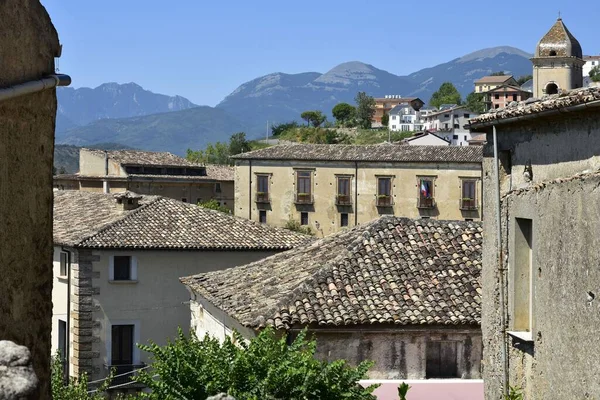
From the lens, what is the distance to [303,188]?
6650cm

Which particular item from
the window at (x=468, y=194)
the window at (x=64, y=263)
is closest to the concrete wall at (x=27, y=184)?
the window at (x=64, y=263)

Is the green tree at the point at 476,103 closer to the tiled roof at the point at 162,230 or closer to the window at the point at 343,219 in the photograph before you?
the window at the point at 343,219

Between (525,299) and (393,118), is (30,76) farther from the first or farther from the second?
(393,118)

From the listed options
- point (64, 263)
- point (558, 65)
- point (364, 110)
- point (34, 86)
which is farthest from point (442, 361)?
point (364, 110)

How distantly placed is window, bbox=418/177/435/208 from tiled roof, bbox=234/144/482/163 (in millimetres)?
1339

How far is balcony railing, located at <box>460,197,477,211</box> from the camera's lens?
63.1 meters

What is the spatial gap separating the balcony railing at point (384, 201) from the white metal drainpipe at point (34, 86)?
5982 centimetres

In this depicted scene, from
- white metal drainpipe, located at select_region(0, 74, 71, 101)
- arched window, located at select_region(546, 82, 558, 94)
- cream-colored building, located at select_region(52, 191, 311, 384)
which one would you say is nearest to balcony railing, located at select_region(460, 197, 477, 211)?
cream-colored building, located at select_region(52, 191, 311, 384)

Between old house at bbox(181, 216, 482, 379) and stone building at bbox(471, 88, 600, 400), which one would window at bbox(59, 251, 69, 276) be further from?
stone building at bbox(471, 88, 600, 400)

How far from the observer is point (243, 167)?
67.6 metres

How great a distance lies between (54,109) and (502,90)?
144m

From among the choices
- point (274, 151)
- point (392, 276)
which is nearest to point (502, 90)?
point (274, 151)

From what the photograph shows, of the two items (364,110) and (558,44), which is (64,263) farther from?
(364,110)

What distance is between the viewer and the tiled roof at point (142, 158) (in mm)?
74438
